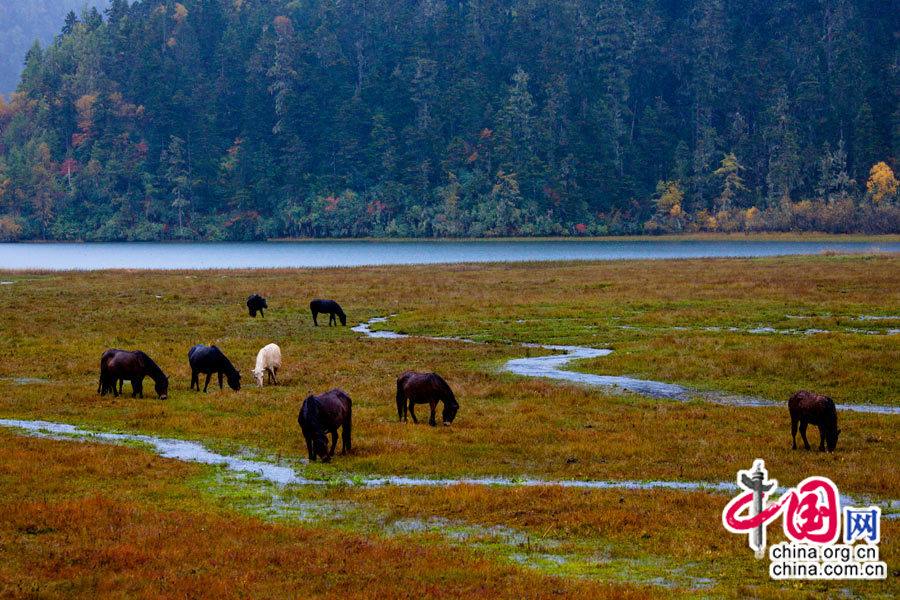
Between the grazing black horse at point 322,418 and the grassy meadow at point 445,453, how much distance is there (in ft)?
2.35

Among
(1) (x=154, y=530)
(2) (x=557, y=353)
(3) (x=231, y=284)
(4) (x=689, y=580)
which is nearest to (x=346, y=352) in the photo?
(2) (x=557, y=353)

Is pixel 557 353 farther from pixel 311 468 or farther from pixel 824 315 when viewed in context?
pixel 311 468

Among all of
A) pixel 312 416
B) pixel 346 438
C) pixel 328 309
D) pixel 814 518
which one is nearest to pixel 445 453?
pixel 346 438

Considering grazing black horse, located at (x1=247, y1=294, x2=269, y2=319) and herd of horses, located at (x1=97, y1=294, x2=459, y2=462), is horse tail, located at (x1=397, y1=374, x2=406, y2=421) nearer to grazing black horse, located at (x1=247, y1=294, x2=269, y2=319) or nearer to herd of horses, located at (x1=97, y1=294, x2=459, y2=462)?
herd of horses, located at (x1=97, y1=294, x2=459, y2=462)

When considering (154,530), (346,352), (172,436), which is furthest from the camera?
(346,352)

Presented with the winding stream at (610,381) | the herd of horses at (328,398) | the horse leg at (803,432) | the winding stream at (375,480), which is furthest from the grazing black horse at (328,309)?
the horse leg at (803,432)

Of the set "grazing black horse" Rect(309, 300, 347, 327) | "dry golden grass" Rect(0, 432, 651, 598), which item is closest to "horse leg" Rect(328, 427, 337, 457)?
"dry golden grass" Rect(0, 432, 651, 598)

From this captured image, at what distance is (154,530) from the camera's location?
18.6 meters

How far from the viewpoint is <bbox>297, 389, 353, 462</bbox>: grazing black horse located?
24.4 m

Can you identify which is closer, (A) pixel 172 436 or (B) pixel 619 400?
(A) pixel 172 436

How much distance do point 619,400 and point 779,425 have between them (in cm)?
605

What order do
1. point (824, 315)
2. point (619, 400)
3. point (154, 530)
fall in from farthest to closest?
point (824, 315), point (619, 400), point (154, 530)

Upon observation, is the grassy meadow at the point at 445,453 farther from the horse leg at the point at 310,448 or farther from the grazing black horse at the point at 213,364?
the grazing black horse at the point at 213,364

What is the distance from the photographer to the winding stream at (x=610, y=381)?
33.3 metres
